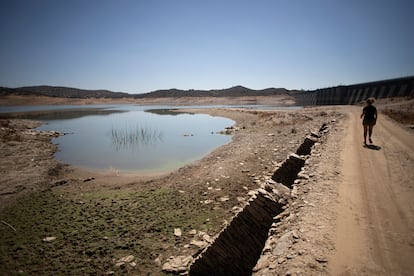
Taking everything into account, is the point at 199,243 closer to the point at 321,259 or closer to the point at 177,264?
the point at 177,264

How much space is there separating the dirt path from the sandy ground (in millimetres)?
15

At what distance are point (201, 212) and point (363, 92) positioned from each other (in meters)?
61.1

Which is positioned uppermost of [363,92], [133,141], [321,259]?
[363,92]

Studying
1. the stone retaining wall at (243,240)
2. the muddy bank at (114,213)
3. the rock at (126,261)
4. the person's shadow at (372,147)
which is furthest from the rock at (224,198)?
the person's shadow at (372,147)

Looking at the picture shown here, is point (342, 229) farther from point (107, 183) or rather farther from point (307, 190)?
point (107, 183)

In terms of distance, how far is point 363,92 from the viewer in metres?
51.8

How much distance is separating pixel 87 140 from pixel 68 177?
11623mm

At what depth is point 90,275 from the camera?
14.9 feet

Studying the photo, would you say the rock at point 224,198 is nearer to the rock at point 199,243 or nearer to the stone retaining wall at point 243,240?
the rock at point 199,243

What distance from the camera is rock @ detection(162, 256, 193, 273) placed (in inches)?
183

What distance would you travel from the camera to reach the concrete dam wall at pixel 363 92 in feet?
134

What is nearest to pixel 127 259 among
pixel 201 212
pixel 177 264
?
pixel 177 264

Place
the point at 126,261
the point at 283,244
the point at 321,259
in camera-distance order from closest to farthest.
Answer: the point at 321,259 < the point at 283,244 < the point at 126,261

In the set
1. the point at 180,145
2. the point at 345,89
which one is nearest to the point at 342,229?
the point at 180,145
